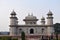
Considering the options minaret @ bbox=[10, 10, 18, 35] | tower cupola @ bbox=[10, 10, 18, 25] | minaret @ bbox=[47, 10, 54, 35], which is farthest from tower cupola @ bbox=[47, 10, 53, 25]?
minaret @ bbox=[10, 10, 18, 35]

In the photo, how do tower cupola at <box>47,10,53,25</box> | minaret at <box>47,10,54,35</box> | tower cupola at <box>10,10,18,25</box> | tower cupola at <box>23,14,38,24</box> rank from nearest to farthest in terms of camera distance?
1. tower cupola at <box>10,10,18,25</box>
2. minaret at <box>47,10,54,35</box>
3. tower cupola at <box>47,10,53,25</box>
4. tower cupola at <box>23,14,38,24</box>

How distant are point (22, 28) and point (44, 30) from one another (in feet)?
13.7

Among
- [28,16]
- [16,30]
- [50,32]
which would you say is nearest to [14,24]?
[16,30]

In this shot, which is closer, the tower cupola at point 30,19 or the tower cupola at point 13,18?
the tower cupola at point 13,18

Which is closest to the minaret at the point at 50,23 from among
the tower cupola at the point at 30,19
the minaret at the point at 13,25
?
the tower cupola at the point at 30,19

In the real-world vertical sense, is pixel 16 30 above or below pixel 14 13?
below

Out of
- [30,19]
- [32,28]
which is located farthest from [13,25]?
[30,19]

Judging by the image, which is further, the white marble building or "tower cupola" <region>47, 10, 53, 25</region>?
"tower cupola" <region>47, 10, 53, 25</region>

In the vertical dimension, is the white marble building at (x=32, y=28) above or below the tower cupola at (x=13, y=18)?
below

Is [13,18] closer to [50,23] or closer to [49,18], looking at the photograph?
[49,18]

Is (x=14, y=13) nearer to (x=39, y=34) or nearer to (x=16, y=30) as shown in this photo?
(x=16, y=30)

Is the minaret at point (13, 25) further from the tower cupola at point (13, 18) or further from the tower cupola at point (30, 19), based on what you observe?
the tower cupola at point (30, 19)

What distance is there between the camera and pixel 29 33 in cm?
4331

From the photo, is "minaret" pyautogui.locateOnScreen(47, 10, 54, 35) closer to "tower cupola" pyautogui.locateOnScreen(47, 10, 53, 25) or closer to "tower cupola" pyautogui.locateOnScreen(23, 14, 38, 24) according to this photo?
"tower cupola" pyautogui.locateOnScreen(47, 10, 53, 25)
